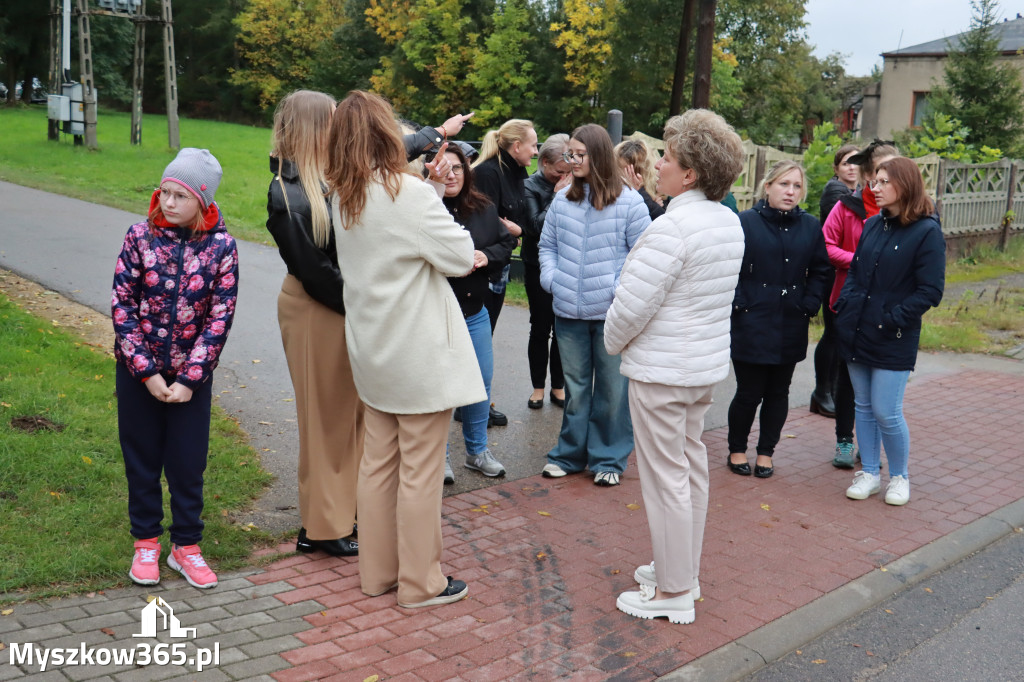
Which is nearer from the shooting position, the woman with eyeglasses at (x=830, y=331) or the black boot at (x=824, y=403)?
the woman with eyeglasses at (x=830, y=331)

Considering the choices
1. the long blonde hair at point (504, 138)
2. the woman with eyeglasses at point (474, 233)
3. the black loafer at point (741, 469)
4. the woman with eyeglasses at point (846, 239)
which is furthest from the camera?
the long blonde hair at point (504, 138)

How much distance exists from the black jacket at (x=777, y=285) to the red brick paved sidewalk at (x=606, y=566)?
2.94 ft

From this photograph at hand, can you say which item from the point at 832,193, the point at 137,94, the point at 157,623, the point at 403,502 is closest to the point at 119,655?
the point at 157,623

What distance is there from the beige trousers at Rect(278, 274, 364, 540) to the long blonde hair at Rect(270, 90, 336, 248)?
0.36m

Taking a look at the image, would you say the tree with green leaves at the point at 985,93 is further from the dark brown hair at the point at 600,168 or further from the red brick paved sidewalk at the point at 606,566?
the dark brown hair at the point at 600,168

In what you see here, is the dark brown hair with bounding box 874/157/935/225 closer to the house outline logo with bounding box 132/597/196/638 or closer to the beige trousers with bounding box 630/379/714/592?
the beige trousers with bounding box 630/379/714/592

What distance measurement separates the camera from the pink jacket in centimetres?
675

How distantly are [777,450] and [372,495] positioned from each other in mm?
3668

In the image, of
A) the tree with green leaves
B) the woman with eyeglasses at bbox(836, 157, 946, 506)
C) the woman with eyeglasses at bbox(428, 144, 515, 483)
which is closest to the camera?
the woman with eyeglasses at bbox(428, 144, 515, 483)

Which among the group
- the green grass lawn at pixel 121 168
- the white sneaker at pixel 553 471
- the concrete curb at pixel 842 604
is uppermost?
the green grass lawn at pixel 121 168

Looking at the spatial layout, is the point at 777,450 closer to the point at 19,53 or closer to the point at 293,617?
the point at 293,617

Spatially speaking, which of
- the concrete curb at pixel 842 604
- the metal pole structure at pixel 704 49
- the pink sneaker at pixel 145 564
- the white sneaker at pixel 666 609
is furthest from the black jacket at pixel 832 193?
the metal pole structure at pixel 704 49

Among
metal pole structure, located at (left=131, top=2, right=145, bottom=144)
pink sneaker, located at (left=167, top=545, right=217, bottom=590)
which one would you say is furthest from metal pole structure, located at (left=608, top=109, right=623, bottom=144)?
metal pole structure, located at (left=131, top=2, right=145, bottom=144)

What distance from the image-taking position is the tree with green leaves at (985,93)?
2594cm
